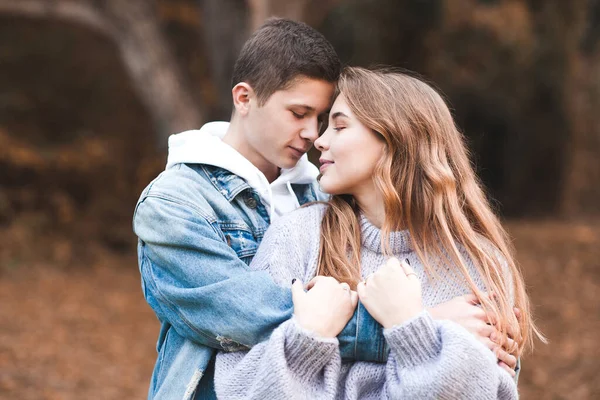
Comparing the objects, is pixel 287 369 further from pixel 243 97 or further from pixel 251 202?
pixel 243 97

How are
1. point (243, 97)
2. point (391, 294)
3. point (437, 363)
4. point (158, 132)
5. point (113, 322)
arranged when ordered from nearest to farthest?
1. point (437, 363)
2. point (391, 294)
3. point (243, 97)
4. point (113, 322)
5. point (158, 132)

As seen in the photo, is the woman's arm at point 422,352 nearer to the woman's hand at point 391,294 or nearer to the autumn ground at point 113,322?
the woman's hand at point 391,294

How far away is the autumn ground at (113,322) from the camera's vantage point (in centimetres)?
523

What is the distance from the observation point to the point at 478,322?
6.24 ft

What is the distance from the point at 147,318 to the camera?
681 cm

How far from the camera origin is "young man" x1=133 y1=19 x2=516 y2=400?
1.91 m

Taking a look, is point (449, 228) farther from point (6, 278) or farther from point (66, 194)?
point (66, 194)

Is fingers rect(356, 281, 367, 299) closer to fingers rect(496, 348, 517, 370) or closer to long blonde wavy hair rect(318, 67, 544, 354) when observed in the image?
long blonde wavy hair rect(318, 67, 544, 354)

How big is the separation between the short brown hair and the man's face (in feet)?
0.10

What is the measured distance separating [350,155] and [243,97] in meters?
0.51

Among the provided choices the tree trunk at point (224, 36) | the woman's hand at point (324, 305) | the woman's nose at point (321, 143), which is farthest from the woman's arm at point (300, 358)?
the tree trunk at point (224, 36)

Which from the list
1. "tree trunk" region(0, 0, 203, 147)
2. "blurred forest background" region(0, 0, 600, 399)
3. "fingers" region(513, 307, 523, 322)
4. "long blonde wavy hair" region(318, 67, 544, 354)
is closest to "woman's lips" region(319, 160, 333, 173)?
"long blonde wavy hair" region(318, 67, 544, 354)

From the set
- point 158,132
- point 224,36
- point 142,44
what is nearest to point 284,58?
point 224,36

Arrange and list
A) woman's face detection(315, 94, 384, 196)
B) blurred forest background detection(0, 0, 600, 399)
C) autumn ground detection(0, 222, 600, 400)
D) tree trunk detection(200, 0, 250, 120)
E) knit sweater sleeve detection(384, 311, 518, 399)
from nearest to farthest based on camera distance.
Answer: knit sweater sleeve detection(384, 311, 518, 399) < woman's face detection(315, 94, 384, 196) < autumn ground detection(0, 222, 600, 400) < blurred forest background detection(0, 0, 600, 399) < tree trunk detection(200, 0, 250, 120)
